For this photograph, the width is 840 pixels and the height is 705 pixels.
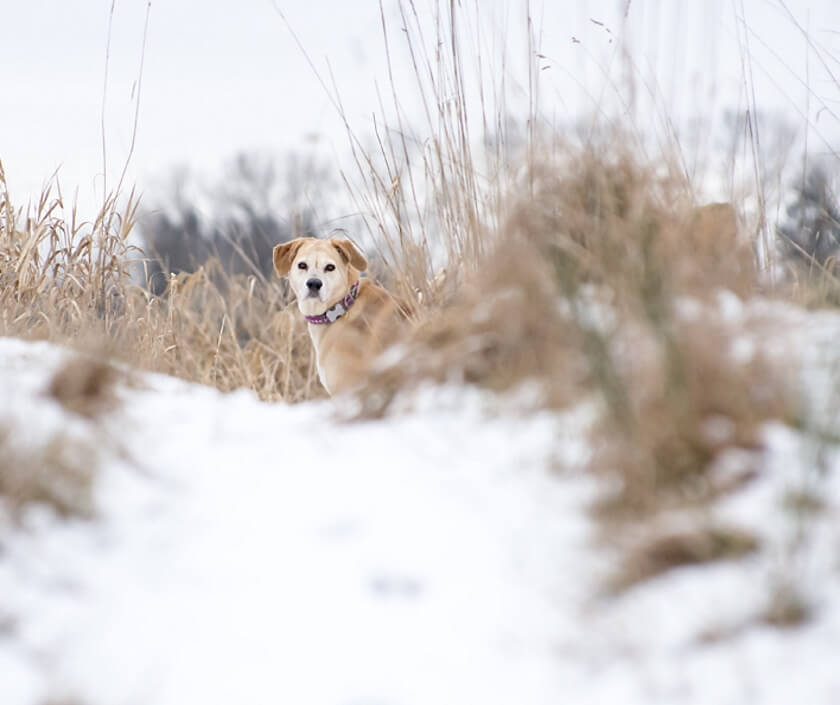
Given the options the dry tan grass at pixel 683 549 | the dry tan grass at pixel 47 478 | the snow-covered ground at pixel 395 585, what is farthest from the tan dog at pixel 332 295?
the dry tan grass at pixel 683 549

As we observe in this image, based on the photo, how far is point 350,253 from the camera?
4.71 meters

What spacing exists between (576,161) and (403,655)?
1425 mm

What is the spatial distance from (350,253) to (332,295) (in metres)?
Answer: 0.25

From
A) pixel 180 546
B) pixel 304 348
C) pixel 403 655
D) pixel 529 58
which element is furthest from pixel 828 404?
pixel 304 348

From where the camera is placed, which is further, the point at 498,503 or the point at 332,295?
the point at 332,295

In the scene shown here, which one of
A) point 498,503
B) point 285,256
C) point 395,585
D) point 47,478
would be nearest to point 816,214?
point 285,256

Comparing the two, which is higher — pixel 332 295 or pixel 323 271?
pixel 323 271

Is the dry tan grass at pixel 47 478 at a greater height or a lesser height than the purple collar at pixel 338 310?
greater

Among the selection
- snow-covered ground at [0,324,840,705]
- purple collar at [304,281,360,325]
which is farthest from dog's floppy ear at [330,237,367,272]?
snow-covered ground at [0,324,840,705]

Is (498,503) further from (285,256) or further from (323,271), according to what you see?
(285,256)

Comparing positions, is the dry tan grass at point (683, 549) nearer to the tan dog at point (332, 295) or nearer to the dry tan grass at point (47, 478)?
the dry tan grass at point (47, 478)

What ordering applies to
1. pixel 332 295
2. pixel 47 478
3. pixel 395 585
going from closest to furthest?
pixel 395 585
pixel 47 478
pixel 332 295

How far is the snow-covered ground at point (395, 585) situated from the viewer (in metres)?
1.45

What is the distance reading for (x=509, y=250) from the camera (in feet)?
6.97
